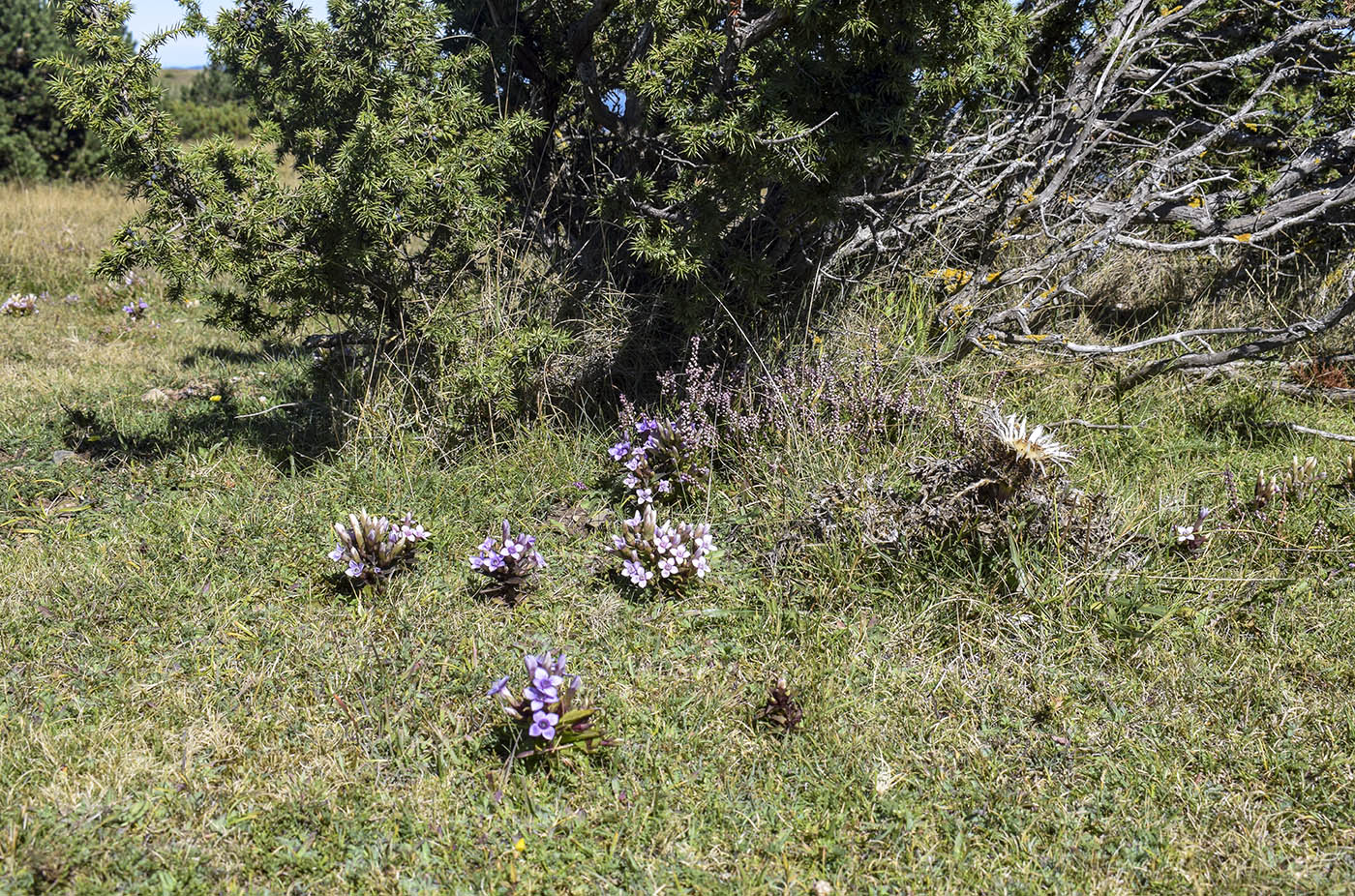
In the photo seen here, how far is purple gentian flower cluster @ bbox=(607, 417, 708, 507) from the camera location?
11.8 feet

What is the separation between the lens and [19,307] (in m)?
6.50

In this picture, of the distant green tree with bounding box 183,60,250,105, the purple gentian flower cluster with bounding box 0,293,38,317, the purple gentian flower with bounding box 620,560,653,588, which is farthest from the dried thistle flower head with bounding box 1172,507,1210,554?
the distant green tree with bounding box 183,60,250,105

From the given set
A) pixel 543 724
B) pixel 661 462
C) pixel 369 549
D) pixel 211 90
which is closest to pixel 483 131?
pixel 661 462

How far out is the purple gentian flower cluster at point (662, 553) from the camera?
10.0 feet

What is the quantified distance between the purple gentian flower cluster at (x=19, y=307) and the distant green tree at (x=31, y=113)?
22.2 feet

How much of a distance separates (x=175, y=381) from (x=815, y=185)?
3.88 metres

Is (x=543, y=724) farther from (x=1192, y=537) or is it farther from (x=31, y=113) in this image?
(x=31, y=113)

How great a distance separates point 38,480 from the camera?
3.72 meters

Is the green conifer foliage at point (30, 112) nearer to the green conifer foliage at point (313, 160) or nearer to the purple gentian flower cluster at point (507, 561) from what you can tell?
the green conifer foliage at point (313, 160)

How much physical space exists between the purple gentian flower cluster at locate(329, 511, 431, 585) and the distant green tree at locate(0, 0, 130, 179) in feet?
39.3

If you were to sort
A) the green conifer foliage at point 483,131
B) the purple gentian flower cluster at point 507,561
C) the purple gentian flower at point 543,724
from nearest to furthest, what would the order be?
the purple gentian flower at point 543,724, the purple gentian flower cluster at point 507,561, the green conifer foliage at point 483,131

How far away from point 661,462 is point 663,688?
1171mm

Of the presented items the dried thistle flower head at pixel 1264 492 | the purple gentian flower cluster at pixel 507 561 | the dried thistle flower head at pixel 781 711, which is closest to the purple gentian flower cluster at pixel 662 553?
the purple gentian flower cluster at pixel 507 561

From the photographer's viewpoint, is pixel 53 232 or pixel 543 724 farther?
pixel 53 232
